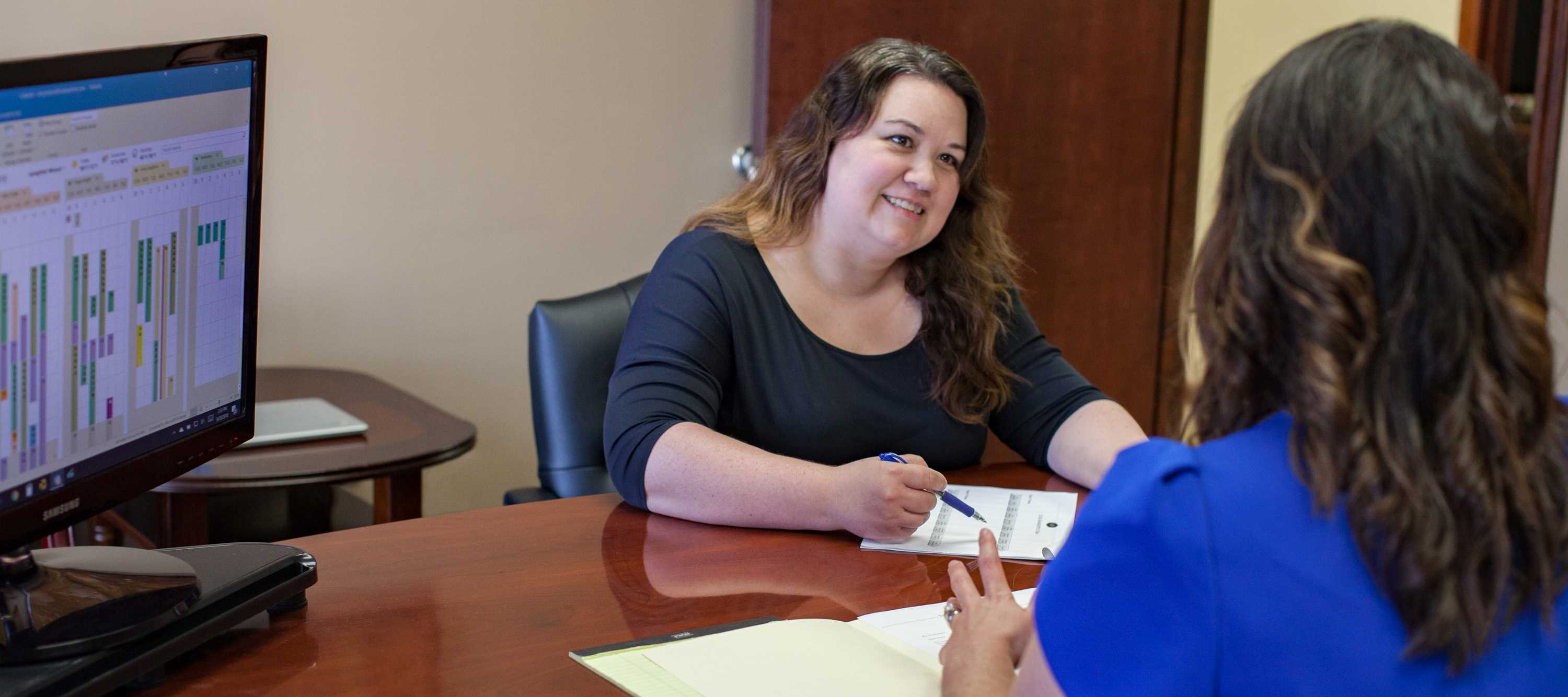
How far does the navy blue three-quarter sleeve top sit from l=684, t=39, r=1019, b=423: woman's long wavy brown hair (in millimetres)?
35

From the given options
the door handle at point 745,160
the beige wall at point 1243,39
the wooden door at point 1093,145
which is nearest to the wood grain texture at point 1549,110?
the beige wall at point 1243,39

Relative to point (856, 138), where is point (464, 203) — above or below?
below

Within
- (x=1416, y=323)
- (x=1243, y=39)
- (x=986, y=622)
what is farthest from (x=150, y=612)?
(x=1243, y=39)

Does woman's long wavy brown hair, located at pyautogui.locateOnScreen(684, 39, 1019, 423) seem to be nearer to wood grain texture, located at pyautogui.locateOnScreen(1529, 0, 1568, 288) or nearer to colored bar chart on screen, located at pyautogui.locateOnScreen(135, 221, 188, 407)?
colored bar chart on screen, located at pyautogui.locateOnScreen(135, 221, 188, 407)

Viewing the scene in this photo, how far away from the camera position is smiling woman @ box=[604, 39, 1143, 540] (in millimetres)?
1750

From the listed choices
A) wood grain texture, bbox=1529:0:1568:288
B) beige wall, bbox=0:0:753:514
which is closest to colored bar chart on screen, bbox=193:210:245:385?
beige wall, bbox=0:0:753:514

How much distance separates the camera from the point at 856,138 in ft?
6.05

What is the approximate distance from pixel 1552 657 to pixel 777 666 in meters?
0.55

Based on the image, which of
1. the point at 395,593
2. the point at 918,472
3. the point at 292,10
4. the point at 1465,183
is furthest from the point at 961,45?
the point at 1465,183

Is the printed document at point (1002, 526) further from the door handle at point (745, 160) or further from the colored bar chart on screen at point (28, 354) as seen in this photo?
the door handle at point (745, 160)

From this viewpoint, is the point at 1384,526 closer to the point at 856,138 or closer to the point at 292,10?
the point at 856,138

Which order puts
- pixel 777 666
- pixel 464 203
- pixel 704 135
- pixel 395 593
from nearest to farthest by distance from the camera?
pixel 777 666, pixel 395 593, pixel 464 203, pixel 704 135

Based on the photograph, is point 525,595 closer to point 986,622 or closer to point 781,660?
point 781,660

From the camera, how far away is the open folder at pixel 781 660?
1036 mm
